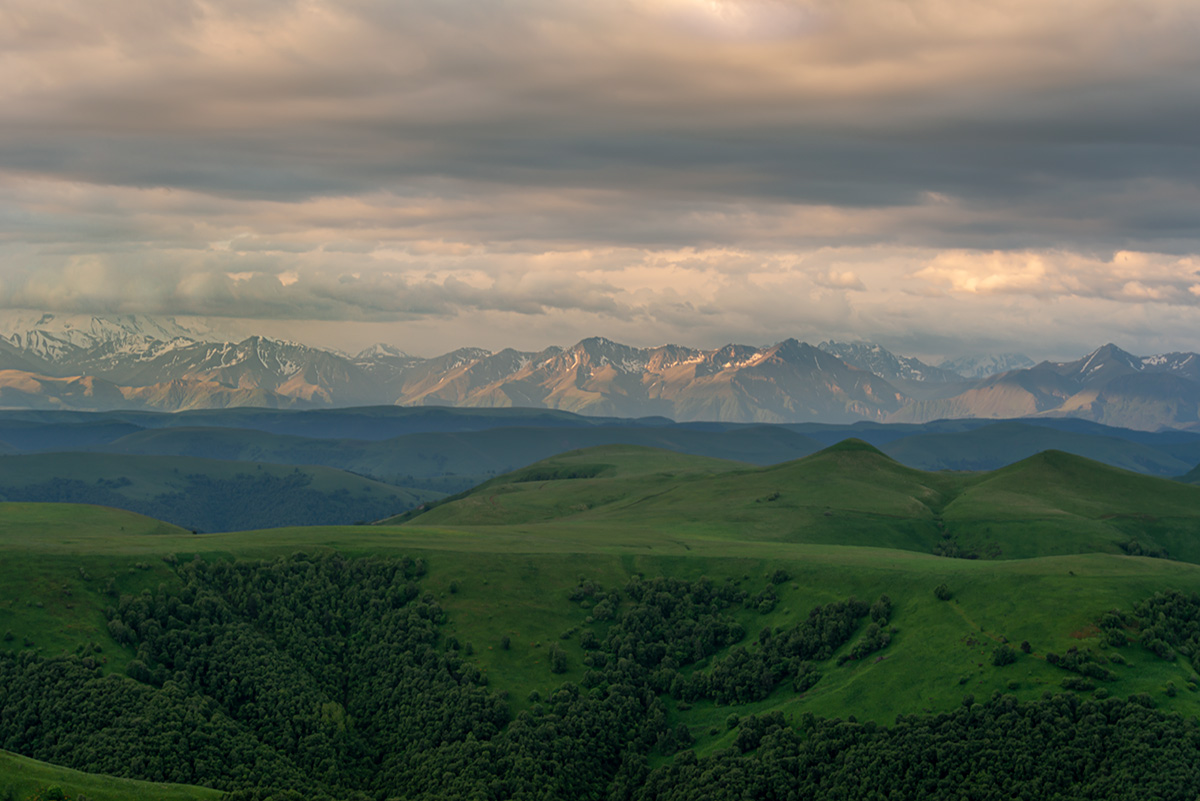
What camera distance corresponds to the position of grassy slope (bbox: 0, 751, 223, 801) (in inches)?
6575

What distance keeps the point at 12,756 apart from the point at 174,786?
26.4m

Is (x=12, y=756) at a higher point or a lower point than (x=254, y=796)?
higher

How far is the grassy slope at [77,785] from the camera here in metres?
167

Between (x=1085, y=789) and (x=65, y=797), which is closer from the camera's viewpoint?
(x=65, y=797)

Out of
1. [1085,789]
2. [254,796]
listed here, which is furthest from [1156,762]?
[254,796]

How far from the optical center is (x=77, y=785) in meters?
172

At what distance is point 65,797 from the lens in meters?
164

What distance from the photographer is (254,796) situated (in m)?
196

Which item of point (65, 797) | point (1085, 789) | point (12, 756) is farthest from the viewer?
point (1085, 789)

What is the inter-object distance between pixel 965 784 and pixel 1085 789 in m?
20.6

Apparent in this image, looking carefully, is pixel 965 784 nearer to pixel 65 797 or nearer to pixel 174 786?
pixel 174 786

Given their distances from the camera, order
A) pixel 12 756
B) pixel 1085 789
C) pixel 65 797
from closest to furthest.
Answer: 1. pixel 65 797
2. pixel 12 756
3. pixel 1085 789

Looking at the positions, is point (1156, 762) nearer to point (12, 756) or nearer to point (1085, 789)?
point (1085, 789)

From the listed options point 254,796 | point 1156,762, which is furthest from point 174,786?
point 1156,762
